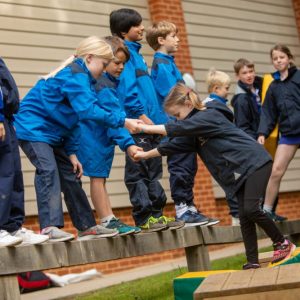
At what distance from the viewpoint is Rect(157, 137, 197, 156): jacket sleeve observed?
6637mm

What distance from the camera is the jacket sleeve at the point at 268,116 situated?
30.4 ft

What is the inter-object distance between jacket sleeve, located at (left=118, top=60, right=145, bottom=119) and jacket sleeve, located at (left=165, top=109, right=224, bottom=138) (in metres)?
0.77

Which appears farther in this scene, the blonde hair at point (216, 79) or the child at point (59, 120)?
the blonde hair at point (216, 79)

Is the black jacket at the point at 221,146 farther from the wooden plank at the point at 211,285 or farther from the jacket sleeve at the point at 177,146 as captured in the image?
the wooden plank at the point at 211,285

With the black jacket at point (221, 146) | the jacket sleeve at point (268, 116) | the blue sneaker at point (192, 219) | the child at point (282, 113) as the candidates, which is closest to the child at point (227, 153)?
the black jacket at point (221, 146)

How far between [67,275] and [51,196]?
4.82 m

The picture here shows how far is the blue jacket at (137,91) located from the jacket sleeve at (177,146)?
0.62 m

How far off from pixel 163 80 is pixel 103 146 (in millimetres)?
1263

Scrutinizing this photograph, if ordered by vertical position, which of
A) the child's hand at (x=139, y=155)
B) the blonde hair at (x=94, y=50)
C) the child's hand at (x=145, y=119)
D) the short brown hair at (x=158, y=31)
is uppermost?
the short brown hair at (x=158, y=31)

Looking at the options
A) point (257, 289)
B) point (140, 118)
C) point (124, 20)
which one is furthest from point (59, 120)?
point (257, 289)

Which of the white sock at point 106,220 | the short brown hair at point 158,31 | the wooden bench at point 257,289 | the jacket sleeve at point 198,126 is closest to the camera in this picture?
the wooden bench at point 257,289

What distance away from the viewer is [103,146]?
6.72 metres

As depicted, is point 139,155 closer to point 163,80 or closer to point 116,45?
point 116,45

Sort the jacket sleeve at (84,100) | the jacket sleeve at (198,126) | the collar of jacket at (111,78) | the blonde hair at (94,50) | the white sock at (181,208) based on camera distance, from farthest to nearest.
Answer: the white sock at (181,208), the collar of jacket at (111,78), the jacket sleeve at (198,126), the blonde hair at (94,50), the jacket sleeve at (84,100)
